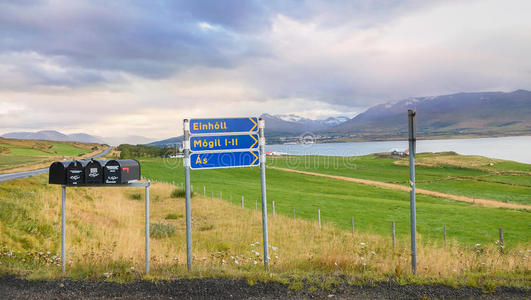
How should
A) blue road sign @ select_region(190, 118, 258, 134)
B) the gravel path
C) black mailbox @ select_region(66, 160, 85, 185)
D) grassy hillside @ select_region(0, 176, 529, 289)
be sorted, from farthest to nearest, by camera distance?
blue road sign @ select_region(190, 118, 258, 134), black mailbox @ select_region(66, 160, 85, 185), grassy hillside @ select_region(0, 176, 529, 289), the gravel path

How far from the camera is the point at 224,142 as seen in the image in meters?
10.1

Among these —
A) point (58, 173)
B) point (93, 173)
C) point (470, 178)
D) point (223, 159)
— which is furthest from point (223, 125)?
point (470, 178)

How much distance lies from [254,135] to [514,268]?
8101 millimetres

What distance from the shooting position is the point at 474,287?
7461 millimetres

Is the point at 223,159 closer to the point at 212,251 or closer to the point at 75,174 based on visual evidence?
the point at 75,174

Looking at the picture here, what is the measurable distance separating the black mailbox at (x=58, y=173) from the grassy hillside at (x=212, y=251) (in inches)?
88.2

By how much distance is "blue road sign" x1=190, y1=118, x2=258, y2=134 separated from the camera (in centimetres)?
975

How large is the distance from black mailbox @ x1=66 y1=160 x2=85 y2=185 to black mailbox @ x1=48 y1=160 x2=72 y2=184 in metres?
0.13

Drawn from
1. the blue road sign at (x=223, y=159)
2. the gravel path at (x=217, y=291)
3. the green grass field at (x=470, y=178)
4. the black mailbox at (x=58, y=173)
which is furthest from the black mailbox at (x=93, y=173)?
the green grass field at (x=470, y=178)

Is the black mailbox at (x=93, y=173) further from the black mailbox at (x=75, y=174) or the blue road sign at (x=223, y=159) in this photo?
the blue road sign at (x=223, y=159)

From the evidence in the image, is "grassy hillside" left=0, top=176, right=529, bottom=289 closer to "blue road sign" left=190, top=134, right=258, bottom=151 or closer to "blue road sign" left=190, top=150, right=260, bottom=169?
"blue road sign" left=190, top=150, right=260, bottom=169

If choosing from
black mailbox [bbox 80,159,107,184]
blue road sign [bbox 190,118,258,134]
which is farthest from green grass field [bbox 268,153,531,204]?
black mailbox [bbox 80,159,107,184]

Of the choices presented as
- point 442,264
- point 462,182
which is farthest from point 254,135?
point 462,182

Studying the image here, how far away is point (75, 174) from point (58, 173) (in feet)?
1.71
